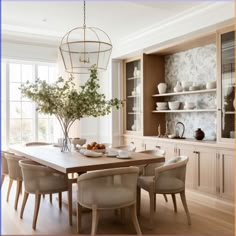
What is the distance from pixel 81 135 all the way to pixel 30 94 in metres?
2.66

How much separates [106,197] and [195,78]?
119 inches

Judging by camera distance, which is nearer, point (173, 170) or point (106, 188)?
point (106, 188)

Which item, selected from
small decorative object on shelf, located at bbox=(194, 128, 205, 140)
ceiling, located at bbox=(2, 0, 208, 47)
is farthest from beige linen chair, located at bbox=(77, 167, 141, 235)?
ceiling, located at bbox=(2, 0, 208, 47)

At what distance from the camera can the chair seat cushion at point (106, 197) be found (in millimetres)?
2758

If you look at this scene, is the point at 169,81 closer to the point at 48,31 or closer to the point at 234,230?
the point at 48,31

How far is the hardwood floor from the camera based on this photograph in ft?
10.2

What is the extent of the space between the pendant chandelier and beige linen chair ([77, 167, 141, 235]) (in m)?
1.42

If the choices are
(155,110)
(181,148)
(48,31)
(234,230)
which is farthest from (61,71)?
(234,230)

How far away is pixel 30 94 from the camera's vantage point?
362 centimetres

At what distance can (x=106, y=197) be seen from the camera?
2.77m

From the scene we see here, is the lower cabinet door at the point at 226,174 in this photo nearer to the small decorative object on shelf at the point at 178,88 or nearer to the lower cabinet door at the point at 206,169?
the lower cabinet door at the point at 206,169

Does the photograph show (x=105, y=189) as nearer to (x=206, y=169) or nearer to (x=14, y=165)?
(x=14, y=165)

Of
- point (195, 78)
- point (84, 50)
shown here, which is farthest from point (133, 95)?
point (84, 50)

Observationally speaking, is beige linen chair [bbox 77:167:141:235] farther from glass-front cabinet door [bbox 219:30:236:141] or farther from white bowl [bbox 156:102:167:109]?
white bowl [bbox 156:102:167:109]
